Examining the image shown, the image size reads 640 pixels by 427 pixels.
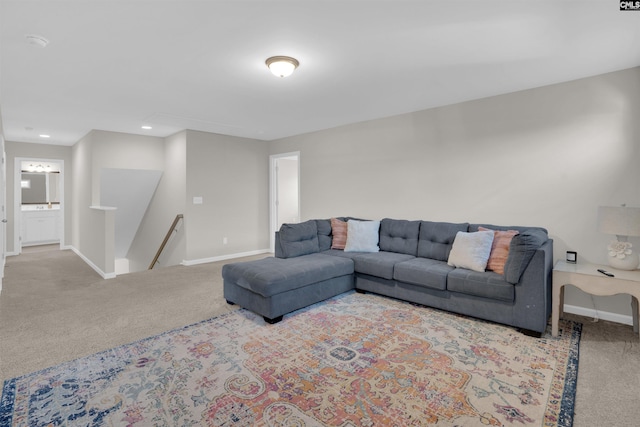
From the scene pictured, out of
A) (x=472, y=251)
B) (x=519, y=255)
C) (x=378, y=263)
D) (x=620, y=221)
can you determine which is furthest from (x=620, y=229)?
(x=378, y=263)

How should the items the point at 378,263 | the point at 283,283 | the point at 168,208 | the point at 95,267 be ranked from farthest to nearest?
the point at 168,208 → the point at 95,267 → the point at 378,263 → the point at 283,283

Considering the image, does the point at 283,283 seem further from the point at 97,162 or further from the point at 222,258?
the point at 97,162

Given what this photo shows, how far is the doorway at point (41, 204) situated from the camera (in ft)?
25.4

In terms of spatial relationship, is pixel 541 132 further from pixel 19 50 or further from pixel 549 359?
pixel 19 50

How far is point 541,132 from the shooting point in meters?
3.53

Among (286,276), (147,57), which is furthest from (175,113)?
(286,276)

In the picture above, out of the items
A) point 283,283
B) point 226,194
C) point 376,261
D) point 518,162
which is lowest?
point 283,283

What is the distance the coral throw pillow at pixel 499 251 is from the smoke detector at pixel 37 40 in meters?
4.31

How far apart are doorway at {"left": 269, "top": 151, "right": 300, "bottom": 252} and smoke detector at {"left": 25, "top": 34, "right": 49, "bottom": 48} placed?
164 inches

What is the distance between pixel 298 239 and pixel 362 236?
90cm

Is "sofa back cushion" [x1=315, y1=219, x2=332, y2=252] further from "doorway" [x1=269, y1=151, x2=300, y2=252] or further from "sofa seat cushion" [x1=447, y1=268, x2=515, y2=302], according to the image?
"sofa seat cushion" [x1=447, y1=268, x2=515, y2=302]

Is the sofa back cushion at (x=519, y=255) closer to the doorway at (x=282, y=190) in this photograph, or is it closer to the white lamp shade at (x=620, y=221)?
the white lamp shade at (x=620, y=221)

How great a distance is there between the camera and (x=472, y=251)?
10.9 feet

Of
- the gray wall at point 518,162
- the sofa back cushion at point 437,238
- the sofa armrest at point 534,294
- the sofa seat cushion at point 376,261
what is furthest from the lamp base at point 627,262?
the sofa seat cushion at point 376,261
